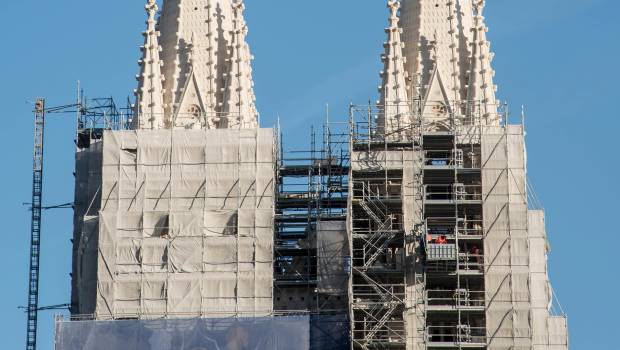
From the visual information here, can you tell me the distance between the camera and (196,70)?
4129 inches

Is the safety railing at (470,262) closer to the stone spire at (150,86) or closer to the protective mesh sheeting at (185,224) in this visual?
the protective mesh sheeting at (185,224)

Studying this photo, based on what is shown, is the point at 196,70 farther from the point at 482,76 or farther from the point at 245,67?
the point at 482,76

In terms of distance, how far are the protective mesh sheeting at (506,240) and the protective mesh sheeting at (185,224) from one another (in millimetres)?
9811

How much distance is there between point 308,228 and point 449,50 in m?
11.3

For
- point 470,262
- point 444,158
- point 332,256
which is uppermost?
point 444,158

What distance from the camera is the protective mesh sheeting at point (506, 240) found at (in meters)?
96.4

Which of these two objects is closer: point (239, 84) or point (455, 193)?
point (455, 193)

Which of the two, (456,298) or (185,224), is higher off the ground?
(185,224)

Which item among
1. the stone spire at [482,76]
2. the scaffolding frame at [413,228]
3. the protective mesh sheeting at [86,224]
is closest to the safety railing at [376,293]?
the scaffolding frame at [413,228]

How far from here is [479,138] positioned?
100 metres

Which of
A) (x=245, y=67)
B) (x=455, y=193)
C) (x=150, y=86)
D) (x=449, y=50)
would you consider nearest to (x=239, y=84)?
(x=245, y=67)

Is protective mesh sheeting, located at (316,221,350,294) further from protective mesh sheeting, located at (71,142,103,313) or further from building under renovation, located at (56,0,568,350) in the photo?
protective mesh sheeting, located at (71,142,103,313)

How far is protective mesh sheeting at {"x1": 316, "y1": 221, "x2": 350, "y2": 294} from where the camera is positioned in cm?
9888

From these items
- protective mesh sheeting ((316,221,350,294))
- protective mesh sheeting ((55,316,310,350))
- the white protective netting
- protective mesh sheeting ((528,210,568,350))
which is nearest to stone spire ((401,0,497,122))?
the white protective netting
